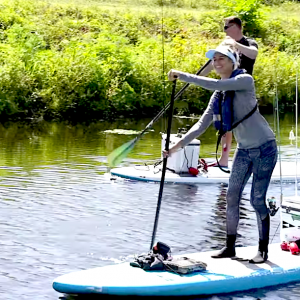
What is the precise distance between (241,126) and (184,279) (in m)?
1.29

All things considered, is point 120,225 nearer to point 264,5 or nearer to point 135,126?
point 135,126

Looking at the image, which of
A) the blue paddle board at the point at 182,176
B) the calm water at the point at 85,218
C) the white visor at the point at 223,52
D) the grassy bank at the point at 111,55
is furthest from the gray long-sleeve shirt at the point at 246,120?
the grassy bank at the point at 111,55

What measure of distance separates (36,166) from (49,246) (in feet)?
18.5

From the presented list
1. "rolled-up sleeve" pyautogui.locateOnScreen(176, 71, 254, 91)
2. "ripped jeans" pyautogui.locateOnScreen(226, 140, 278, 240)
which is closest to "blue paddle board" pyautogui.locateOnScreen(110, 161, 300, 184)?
"ripped jeans" pyautogui.locateOnScreen(226, 140, 278, 240)

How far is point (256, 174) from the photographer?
23.7ft

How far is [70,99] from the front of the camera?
2503cm

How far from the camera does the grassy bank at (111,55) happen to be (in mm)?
24969

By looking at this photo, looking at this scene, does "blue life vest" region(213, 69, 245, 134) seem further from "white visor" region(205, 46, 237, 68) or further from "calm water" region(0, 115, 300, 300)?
"calm water" region(0, 115, 300, 300)

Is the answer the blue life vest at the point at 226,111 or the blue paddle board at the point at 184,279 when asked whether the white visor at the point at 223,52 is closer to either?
the blue life vest at the point at 226,111

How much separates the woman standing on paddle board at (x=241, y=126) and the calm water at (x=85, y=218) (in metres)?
0.80

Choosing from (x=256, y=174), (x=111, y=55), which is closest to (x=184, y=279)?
(x=256, y=174)

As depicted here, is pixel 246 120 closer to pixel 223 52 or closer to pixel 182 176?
pixel 223 52

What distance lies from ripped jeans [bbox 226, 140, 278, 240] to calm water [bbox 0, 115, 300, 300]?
0.67m

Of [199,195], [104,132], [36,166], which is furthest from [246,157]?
[104,132]
